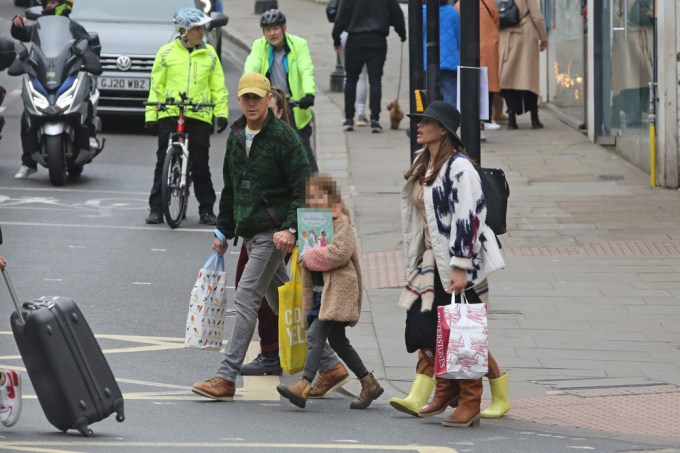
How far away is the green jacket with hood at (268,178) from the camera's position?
342 inches

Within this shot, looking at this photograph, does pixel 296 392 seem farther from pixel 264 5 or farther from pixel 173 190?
pixel 264 5

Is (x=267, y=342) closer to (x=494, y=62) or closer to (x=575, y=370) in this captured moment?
(x=575, y=370)

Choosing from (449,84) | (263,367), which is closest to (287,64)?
(263,367)

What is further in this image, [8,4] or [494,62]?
[8,4]

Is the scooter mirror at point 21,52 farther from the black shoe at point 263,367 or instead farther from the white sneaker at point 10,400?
the white sneaker at point 10,400

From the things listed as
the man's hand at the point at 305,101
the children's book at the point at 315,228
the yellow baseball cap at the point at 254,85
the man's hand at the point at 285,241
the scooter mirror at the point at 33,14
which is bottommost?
the man's hand at the point at 285,241

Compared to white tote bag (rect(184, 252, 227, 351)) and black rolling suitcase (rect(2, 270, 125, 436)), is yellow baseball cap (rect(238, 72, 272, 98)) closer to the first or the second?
white tote bag (rect(184, 252, 227, 351))

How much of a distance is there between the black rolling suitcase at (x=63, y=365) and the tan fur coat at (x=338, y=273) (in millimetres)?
1384

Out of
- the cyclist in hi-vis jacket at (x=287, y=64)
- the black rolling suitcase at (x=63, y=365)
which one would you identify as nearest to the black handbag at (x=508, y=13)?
the cyclist in hi-vis jacket at (x=287, y=64)

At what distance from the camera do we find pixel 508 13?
66.2 feet

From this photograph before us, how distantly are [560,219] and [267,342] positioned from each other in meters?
5.76

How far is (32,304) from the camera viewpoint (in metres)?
7.42

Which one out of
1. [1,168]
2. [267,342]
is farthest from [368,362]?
[1,168]

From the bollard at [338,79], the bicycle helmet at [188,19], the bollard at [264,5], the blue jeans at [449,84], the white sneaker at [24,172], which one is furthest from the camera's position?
the bollard at [264,5]
